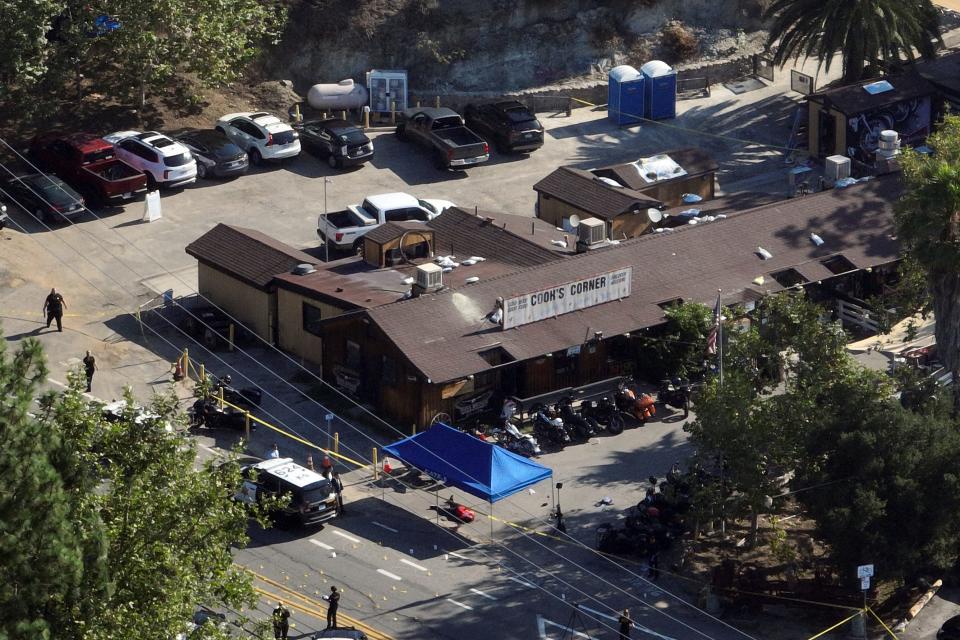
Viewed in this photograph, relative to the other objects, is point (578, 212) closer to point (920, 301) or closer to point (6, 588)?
point (920, 301)

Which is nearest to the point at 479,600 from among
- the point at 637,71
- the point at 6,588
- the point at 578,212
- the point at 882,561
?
the point at 882,561

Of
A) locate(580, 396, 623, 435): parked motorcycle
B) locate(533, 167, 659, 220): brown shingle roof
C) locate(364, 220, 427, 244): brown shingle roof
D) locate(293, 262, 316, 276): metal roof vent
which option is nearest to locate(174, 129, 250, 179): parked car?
locate(364, 220, 427, 244): brown shingle roof

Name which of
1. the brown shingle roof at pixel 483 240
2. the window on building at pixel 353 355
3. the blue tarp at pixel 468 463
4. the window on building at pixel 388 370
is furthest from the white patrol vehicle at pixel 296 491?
the brown shingle roof at pixel 483 240

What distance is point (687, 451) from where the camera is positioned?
48.0 metres

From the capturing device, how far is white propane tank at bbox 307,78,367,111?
2702 inches

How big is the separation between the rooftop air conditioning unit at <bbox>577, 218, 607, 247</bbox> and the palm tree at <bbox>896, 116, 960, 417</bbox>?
10791mm

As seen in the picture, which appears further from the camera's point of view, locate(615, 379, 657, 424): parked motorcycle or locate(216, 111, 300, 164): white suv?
locate(216, 111, 300, 164): white suv

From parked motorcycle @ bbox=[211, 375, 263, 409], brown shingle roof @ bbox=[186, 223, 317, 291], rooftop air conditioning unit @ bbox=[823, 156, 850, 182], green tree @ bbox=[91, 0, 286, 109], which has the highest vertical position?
green tree @ bbox=[91, 0, 286, 109]

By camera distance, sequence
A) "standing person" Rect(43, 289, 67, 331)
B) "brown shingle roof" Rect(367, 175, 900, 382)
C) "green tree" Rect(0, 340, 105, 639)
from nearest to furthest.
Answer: "green tree" Rect(0, 340, 105, 639), "brown shingle roof" Rect(367, 175, 900, 382), "standing person" Rect(43, 289, 67, 331)

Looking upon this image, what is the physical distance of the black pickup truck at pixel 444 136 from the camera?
64688 millimetres

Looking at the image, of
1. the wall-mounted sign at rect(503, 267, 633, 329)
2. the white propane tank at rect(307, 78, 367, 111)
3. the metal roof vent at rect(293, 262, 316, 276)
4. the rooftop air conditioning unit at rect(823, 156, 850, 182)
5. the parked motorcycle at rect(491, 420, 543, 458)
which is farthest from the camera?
the white propane tank at rect(307, 78, 367, 111)

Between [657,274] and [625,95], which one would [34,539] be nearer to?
[657,274]

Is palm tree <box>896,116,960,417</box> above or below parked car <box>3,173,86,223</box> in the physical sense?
above

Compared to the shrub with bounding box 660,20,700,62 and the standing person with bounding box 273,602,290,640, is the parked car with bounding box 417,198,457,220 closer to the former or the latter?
the shrub with bounding box 660,20,700,62
